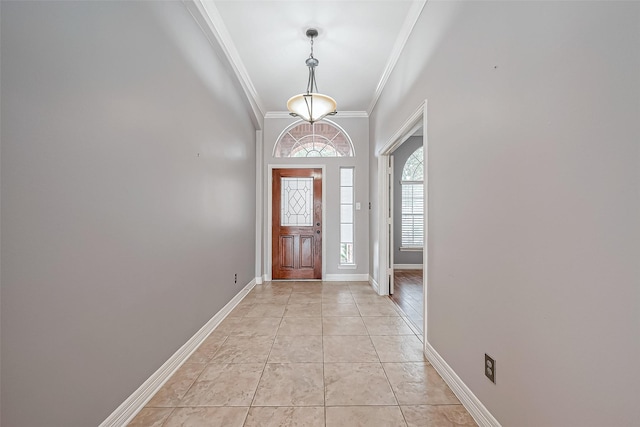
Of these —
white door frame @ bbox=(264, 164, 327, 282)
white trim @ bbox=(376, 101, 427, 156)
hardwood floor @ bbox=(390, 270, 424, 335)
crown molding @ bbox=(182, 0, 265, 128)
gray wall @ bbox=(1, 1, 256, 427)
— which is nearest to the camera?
gray wall @ bbox=(1, 1, 256, 427)

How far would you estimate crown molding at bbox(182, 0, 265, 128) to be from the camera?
2178 millimetres

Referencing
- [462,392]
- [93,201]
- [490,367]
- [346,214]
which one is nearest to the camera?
[93,201]

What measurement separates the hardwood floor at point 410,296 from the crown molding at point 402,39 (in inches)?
108

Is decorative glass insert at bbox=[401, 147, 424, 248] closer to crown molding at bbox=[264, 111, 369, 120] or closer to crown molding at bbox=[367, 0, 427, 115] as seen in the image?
crown molding at bbox=[264, 111, 369, 120]

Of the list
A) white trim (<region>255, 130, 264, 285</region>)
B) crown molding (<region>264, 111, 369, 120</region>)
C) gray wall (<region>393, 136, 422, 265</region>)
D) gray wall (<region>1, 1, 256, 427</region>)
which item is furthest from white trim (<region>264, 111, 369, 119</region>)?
gray wall (<region>1, 1, 256, 427</region>)

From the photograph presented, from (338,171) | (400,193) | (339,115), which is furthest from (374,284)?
(339,115)

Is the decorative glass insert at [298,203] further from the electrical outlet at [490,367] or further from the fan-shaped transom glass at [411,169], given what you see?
the electrical outlet at [490,367]

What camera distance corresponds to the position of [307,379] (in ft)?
6.05

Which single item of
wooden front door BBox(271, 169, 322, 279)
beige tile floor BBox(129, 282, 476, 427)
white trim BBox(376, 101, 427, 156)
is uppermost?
white trim BBox(376, 101, 427, 156)

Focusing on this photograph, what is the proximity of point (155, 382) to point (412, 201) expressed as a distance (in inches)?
217

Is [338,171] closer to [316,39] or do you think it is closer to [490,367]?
[316,39]

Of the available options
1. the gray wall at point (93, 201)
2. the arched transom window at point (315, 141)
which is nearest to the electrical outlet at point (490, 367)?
the gray wall at point (93, 201)

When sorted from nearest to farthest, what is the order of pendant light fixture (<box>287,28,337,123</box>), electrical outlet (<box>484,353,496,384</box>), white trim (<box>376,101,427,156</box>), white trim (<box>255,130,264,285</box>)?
electrical outlet (<box>484,353,496,384</box>) → white trim (<box>376,101,427,156</box>) → pendant light fixture (<box>287,28,337,123</box>) → white trim (<box>255,130,264,285</box>)

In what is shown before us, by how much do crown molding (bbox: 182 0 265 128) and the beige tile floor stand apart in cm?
275
